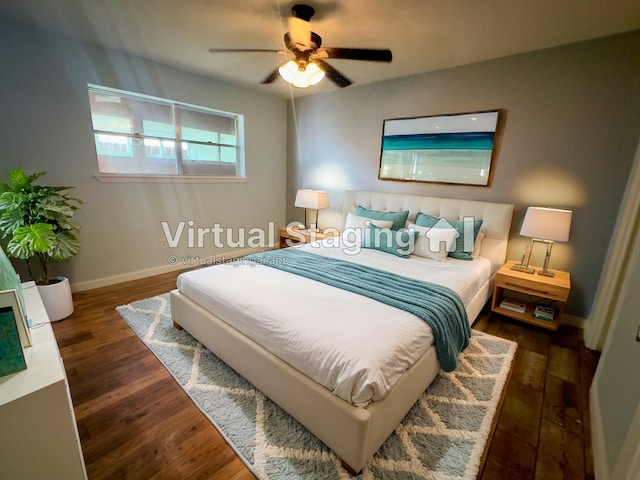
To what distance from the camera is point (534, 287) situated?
2.49 m

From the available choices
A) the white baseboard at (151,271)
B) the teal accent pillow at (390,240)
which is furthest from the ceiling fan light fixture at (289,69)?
the white baseboard at (151,271)

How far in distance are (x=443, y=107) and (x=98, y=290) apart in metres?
4.31

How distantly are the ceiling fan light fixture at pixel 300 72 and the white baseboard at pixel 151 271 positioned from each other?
111 inches

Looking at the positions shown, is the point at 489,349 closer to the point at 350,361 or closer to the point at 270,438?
the point at 350,361

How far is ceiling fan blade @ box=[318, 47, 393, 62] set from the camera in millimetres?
1881

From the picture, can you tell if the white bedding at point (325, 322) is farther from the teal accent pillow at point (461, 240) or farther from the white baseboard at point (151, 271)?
the white baseboard at point (151, 271)

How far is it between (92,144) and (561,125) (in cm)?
452

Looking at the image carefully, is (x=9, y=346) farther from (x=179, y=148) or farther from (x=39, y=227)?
(x=179, y=148)

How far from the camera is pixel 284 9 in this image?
2039 mm

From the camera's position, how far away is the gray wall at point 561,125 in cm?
233

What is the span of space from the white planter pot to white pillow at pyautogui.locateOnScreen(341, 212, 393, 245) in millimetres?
2776

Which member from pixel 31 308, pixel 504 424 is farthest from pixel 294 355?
pixel 31 308

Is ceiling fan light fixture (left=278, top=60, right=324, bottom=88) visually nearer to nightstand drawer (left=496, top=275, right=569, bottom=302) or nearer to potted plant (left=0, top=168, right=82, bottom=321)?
potted plant (left=0, top=168, right=82, bottom=321)

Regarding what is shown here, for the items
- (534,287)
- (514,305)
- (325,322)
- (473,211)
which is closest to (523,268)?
(534,287)
